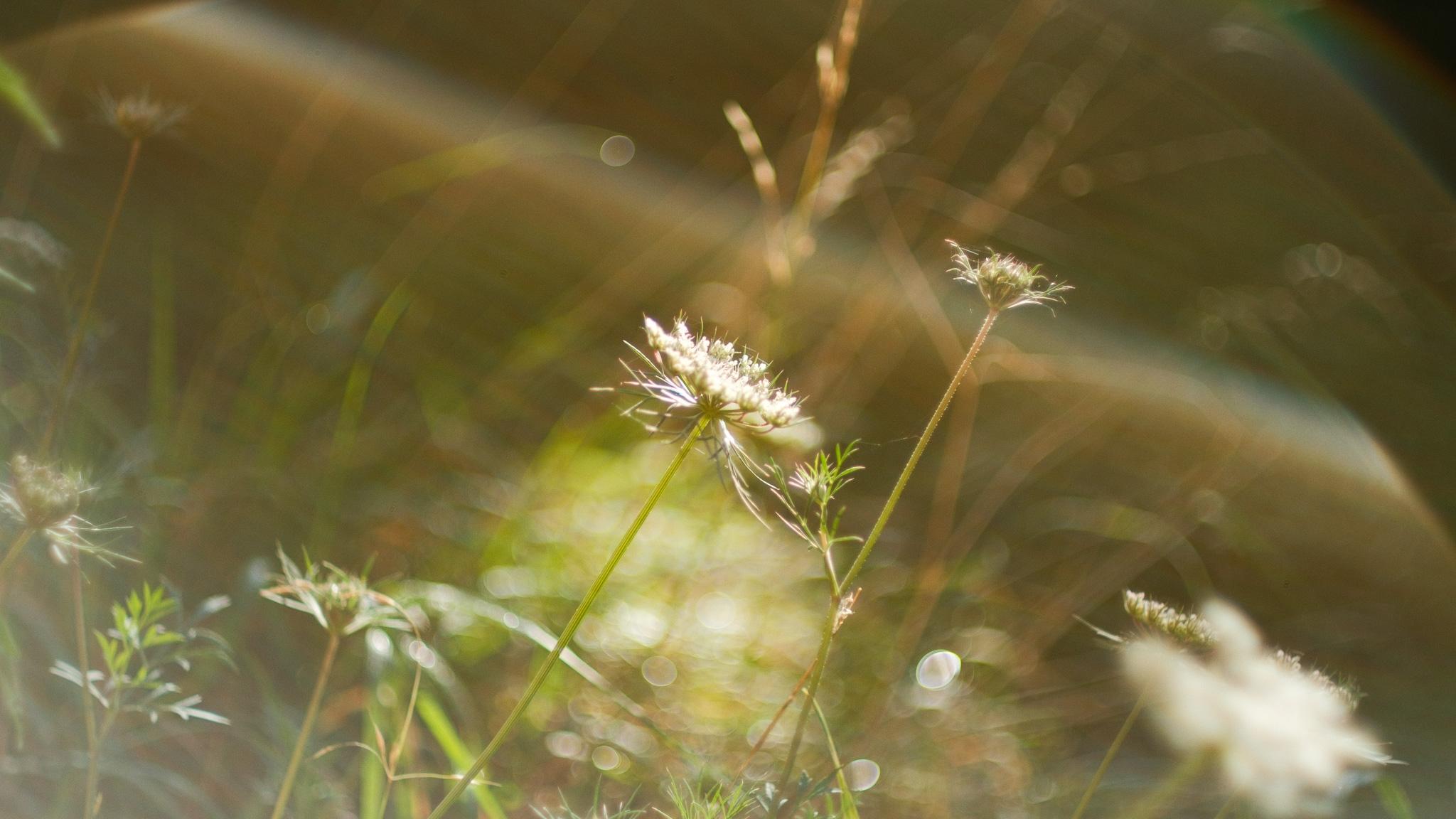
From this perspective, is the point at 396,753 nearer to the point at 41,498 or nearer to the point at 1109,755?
the point at 41,498

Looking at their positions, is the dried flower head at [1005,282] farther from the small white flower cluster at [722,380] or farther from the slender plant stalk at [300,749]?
the slender plant stalk at [300,749]

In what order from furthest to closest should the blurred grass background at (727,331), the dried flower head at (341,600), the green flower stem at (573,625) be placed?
1. the blurred grass background at (727,331)
2. the dried flower head at (341,600)
3. the green flower stem at (573,625)

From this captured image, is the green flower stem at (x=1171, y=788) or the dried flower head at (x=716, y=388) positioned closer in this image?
the dried flower head at (x=716, y=388)

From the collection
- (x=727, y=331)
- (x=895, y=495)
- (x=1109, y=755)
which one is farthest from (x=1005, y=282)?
(x=727, y=331)

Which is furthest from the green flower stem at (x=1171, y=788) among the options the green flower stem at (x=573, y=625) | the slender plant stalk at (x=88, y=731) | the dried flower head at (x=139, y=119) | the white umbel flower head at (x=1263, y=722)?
the dried flower head at (x=139, y=119)

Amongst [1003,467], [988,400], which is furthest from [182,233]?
[988,400]

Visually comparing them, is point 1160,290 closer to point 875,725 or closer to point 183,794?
point 875,725
